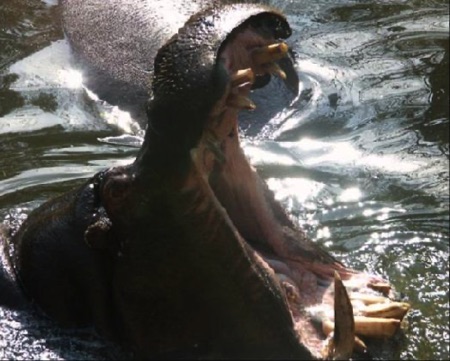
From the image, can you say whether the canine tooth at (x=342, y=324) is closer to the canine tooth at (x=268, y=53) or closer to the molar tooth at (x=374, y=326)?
the molar tooth at (x=374, y=326)

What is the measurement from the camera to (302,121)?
5.46 metres

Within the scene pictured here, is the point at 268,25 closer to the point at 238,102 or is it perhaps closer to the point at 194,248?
the point at 238,102

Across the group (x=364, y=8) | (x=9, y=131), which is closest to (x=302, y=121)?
(x=9, y=131)

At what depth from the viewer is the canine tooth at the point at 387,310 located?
10.4 feet

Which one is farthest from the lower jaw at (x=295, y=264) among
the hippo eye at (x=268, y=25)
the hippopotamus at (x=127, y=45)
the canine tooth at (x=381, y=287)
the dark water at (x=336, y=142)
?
the hippopotamus at (x=127, y=45)

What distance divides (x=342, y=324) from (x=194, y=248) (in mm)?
454

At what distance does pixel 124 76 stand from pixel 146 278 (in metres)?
3.02

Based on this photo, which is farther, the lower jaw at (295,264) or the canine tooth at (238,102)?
the lower jaw at (295,264)

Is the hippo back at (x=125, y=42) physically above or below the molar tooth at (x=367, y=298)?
below

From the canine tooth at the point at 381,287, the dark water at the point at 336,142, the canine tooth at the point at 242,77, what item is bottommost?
the dark water at the point at 336,142

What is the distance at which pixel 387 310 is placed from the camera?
10.5 ft

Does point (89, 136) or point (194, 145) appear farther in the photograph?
point (89, 136)

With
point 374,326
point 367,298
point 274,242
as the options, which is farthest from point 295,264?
point 374,326

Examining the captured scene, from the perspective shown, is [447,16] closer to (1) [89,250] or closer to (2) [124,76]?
(2) [124,76]
